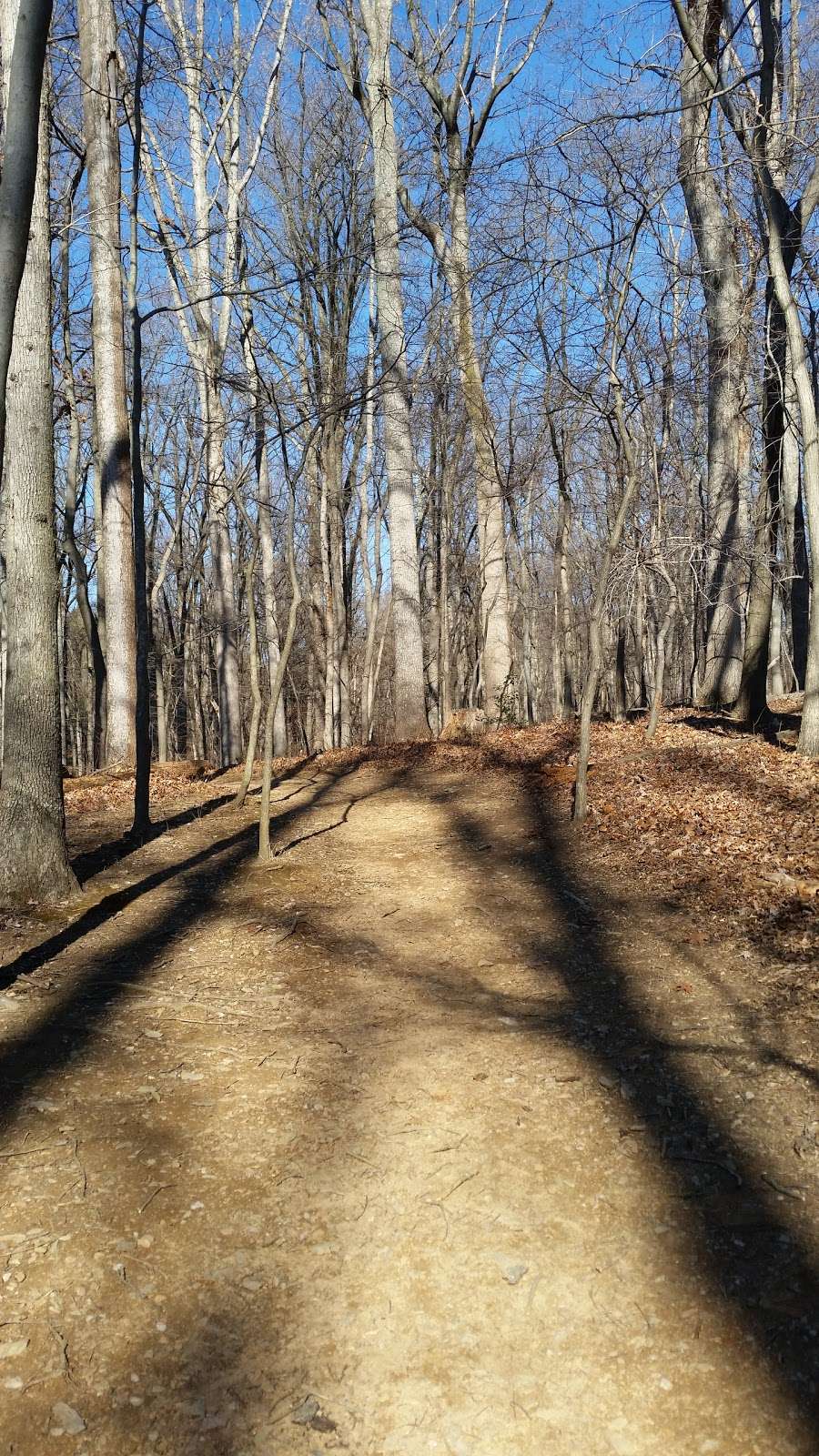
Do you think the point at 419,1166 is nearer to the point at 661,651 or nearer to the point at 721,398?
the point at 661,651

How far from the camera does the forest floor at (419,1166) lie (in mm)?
2594

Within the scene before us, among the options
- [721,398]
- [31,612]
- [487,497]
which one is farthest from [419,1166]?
[487,497]

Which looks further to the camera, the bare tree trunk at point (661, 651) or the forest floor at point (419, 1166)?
the bare tree trunk at point (661, 651)

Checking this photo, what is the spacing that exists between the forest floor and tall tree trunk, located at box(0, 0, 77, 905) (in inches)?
19.9

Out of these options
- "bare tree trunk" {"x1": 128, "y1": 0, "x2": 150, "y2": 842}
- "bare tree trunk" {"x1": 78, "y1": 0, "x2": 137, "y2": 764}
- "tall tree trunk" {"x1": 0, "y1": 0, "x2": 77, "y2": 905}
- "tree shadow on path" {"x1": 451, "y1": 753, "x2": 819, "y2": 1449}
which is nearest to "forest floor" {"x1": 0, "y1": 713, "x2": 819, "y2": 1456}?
"tree shadow on path" {"x1": 451, "y1": 753, "x2": 819, "y2": 1449}

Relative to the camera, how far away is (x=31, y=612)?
5.92m

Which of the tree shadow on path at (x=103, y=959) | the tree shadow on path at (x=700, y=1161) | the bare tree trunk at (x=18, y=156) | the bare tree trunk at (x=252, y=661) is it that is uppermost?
the bare tree trunk at (x=18, y=156)

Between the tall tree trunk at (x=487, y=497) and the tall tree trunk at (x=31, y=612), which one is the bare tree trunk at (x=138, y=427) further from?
the tall tree trunk at (x=487, y=497)

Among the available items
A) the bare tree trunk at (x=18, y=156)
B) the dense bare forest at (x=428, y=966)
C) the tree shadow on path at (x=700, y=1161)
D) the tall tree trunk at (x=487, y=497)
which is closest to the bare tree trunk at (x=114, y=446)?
the dense bare forest at (x=428, y=966)

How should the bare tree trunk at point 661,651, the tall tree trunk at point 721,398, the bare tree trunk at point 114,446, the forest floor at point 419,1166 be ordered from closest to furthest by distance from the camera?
the forest floor at point 419,1166, the bare tree trunk at point 661,651, the tall tree trunk at point 721,398, the bare tree trunk at point 114,446

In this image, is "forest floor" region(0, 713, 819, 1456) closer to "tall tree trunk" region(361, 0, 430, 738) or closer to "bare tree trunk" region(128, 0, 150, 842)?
"bare tree trunk" region(128, 0, 150, 842)

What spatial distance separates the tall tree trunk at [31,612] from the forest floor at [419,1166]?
51 cm

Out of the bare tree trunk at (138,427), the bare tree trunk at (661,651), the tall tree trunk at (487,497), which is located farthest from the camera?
the tall tree trunk at (487,497)

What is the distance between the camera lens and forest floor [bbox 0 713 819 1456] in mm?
2594
